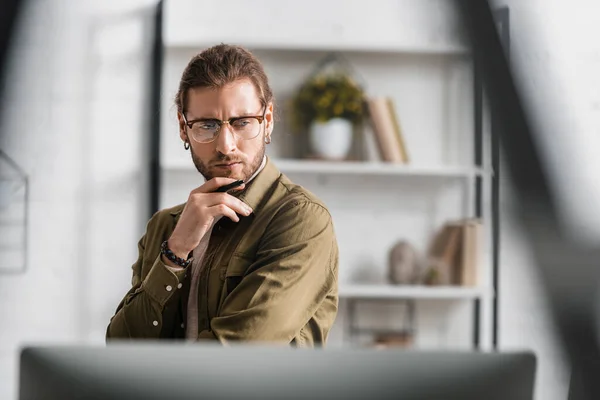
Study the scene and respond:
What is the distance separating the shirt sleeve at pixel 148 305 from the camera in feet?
2.86

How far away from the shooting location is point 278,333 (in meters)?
0.84

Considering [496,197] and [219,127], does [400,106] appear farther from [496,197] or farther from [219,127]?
[219,127]

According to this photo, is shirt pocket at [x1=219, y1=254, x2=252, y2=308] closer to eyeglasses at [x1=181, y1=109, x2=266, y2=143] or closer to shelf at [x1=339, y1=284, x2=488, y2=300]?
eyeglasses at [x1=181, y1=109, x2=266, y2=143]

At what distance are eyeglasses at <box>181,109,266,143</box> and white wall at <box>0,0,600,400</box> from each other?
1.77 metres

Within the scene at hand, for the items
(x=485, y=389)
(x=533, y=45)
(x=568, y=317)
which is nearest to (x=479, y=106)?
(x=533, y=45)

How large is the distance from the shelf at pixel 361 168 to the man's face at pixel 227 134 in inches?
59.2

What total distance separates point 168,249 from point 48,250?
1.88 meters

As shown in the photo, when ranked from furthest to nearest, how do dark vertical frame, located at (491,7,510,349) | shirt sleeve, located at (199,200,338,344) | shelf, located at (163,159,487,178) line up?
dark vertical frame, located at (491,7,510,349), shelf, located at (163,159,487,178), shirt sleeve, located at (199,200,338,344)

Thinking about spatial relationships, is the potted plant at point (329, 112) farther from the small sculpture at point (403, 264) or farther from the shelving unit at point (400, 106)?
the small sculpture at point (403, 264)

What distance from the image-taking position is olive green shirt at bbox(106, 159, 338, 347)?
0.85 m

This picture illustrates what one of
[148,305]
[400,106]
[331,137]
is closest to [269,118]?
[148,305]

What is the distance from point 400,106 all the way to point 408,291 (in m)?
0.61

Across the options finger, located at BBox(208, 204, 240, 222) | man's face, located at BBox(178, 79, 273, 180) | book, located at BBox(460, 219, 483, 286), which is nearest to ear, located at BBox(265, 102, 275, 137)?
man's face, located at BBox(178, 79, 273, 180)

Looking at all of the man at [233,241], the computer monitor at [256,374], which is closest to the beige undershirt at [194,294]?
the man at [233,241]
